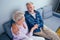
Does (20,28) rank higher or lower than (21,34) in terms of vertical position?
higher

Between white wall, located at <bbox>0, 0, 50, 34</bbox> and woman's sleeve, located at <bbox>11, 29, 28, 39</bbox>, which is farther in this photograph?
white wall, located at <bbox>0, 0, 50, 34</bbox>

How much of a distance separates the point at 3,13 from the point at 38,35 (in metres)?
0.89

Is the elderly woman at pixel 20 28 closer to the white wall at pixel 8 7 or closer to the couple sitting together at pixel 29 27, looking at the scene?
the couple sitting together at pixel 29 27

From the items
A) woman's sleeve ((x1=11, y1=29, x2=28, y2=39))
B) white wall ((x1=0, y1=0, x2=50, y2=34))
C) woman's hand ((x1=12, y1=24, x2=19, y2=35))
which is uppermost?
white wall ((x1=0, y1=0, x2=50, y2=34))

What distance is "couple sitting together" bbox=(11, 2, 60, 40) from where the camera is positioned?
2215mm

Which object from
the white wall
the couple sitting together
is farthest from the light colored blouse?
the white wall

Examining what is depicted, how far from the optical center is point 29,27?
2.50 metres

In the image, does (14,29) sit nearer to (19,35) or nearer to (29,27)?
(19,35)

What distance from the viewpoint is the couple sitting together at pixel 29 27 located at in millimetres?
2215

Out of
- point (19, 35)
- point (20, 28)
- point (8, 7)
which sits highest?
point (8, 7)

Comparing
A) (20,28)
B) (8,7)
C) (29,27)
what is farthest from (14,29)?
(8,7)

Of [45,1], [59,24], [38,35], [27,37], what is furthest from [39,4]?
[27,37]

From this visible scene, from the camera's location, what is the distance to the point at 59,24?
3.12 metres

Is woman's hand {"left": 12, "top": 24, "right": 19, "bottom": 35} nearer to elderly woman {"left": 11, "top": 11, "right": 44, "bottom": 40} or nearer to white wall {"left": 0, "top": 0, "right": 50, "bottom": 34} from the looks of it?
elderly woman {"left": 11, "top": 11, "right": 44, "bottom": 40}
